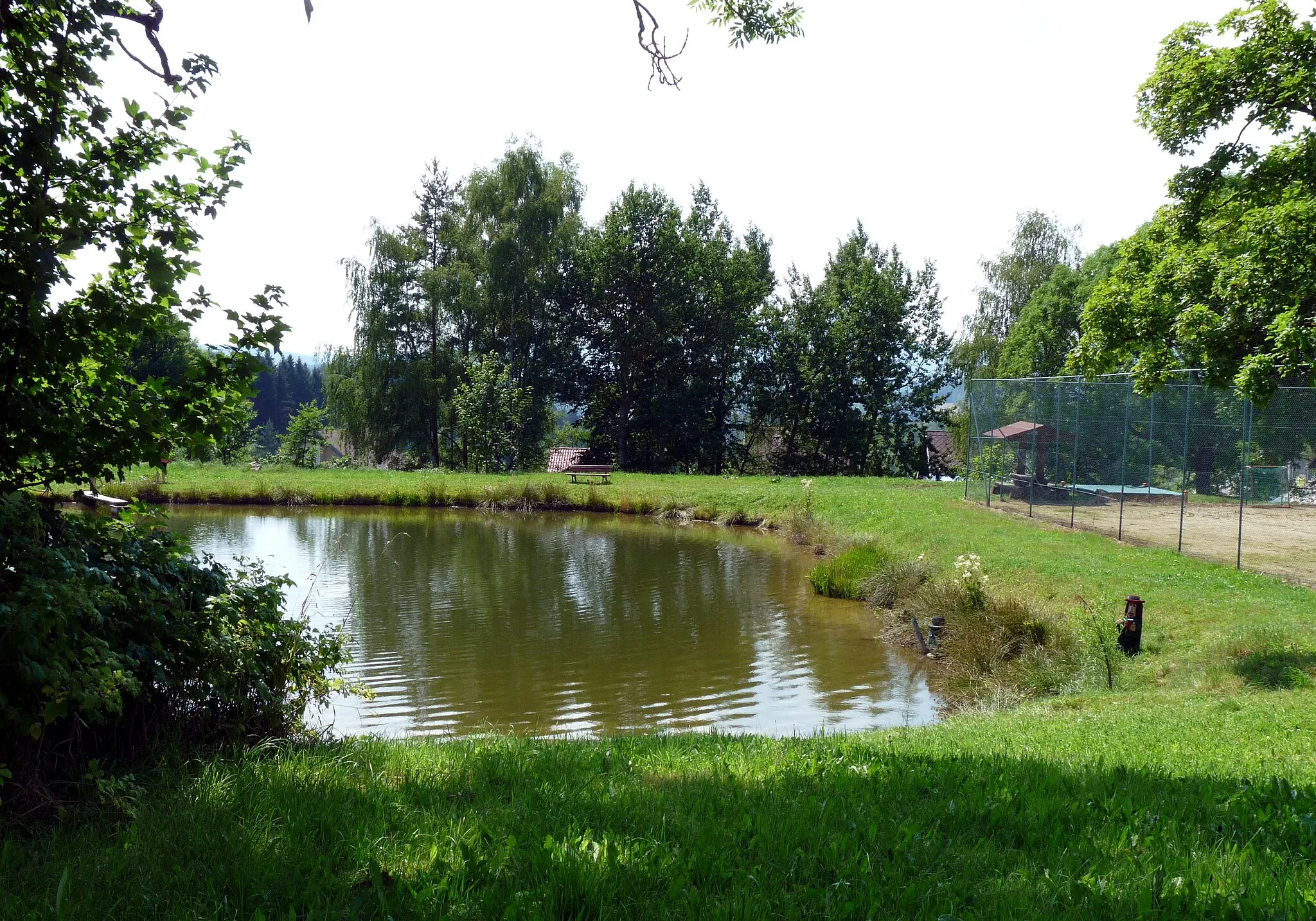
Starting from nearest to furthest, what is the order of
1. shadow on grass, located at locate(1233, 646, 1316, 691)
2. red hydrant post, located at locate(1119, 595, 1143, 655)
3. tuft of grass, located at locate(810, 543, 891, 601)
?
shadow on grass, located at locate(1233, 646, 1316, 691)
red hydrant post, located at locate(1119, 595, 1143, 655)
tuft of grass, located at locate(810, 543, 891, 601)

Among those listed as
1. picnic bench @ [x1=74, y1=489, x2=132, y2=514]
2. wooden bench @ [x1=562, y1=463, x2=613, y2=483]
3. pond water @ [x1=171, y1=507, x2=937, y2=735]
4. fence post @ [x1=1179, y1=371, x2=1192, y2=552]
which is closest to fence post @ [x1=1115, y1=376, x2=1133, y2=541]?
fence post @ [x1=1179, y1=371, x2=1192, y2=552]

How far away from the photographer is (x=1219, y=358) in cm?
920

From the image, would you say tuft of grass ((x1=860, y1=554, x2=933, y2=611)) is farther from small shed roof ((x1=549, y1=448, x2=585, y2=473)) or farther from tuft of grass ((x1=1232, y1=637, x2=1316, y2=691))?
small shed roof ((x1=549, y1=448, x2=585, y2=473))

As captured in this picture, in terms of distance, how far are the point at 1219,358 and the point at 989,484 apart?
548 inches

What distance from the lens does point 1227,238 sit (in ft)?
31.1

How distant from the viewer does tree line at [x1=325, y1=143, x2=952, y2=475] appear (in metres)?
42.6

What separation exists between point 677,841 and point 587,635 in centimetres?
919

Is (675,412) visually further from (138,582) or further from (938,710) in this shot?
(138,582)

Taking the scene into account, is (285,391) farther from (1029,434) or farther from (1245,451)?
(1245,451)

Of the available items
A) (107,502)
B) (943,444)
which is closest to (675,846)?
(107,502)

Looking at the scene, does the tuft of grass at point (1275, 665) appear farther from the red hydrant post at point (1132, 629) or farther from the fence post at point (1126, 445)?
the fence post at point (1126, 445)

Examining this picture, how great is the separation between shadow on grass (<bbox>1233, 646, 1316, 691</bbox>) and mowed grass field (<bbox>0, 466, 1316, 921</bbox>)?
1.82 metres

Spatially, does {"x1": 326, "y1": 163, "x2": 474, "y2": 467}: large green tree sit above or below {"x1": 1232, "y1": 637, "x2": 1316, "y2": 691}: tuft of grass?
above

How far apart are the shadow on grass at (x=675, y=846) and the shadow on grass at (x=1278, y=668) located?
431 centimetres
